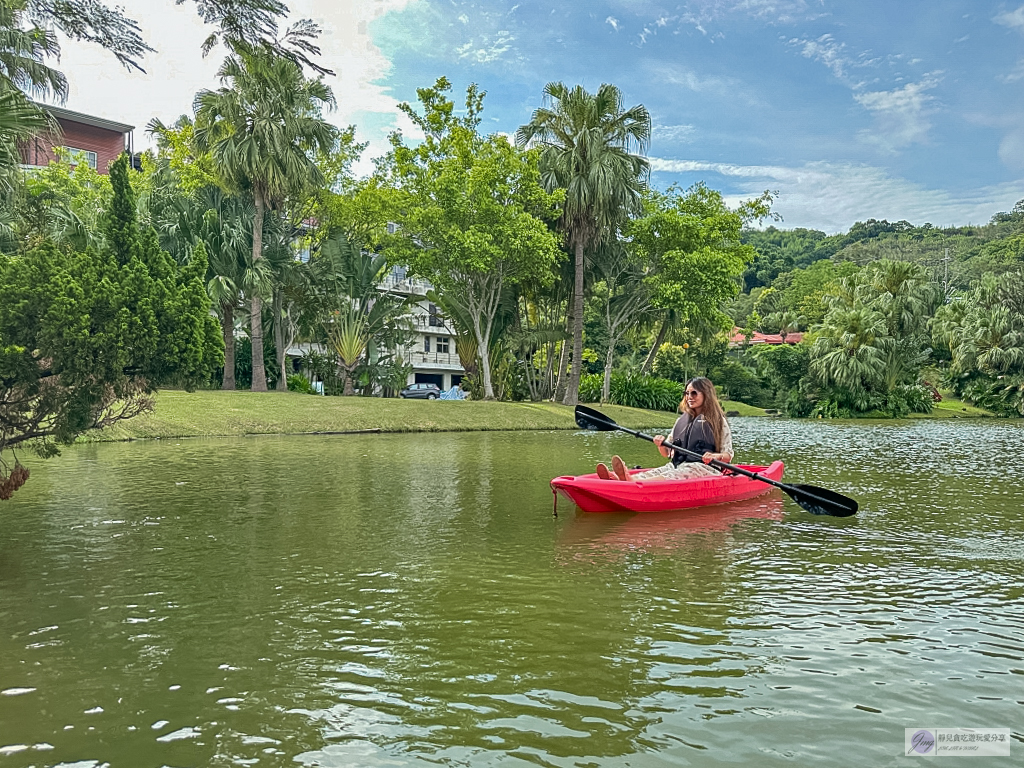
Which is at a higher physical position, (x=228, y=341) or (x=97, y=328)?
(x=228, y=341)

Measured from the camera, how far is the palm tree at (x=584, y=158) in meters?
34.8

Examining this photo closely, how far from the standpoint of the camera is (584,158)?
35.5 m

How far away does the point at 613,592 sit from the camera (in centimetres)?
655

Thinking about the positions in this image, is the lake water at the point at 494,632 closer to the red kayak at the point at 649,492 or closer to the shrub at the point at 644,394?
the red kayak at the point at 649,492

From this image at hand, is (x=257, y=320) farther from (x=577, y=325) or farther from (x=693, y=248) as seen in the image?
(x=693, y=248)

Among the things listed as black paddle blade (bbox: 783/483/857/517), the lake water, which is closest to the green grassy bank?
the lake water

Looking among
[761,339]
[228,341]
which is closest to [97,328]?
[228,341]

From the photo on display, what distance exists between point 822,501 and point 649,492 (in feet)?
7.66

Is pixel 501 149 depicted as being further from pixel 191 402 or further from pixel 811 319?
pixel 811 319

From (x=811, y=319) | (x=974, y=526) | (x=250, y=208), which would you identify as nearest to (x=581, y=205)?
(x=250, y=208)

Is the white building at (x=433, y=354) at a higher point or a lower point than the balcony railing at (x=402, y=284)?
lower

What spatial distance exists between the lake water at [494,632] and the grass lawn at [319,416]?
11.8 m

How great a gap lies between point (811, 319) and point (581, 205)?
146 ft

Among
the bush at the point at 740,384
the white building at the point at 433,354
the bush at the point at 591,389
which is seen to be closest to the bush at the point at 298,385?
the bush at the point at 591,389
